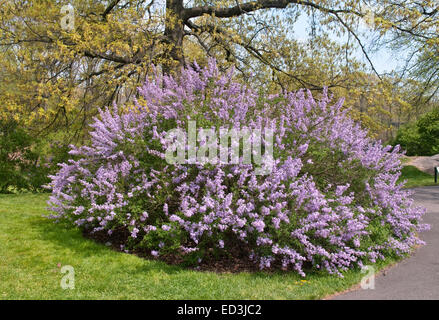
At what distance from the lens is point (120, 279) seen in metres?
4.92

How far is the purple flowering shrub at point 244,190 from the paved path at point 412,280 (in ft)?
1.00

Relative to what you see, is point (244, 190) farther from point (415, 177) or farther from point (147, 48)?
point (415, 177)

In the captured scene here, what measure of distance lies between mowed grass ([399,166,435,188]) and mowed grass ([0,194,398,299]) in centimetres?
1040

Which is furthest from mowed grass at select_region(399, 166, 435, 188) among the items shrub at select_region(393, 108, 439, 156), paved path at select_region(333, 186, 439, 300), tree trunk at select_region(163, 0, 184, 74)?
tree trunk at select_region(163, 0, 184, 74)

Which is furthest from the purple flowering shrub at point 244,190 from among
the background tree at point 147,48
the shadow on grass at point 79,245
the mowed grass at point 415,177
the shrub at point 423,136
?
the shrub at point 423,136

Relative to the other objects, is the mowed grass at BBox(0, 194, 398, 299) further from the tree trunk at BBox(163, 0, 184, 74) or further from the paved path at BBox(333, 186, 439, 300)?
the tree trunk at BBox(163, 0, 184, 74)

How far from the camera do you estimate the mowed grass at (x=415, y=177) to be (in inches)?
574

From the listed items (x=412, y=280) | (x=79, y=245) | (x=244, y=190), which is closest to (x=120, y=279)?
(x=79, y=245)

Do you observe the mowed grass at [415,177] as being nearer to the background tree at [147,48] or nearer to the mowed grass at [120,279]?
the background tree at [147,48]

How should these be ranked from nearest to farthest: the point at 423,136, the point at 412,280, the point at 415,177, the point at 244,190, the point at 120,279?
the point at 120,279 → the point at 412,280 → the point at 244,190 → the point at 415,177 → the point at 423,136

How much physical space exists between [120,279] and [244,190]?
222 centimetres

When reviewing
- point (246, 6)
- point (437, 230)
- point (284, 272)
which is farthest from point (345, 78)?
point (284, 272)
